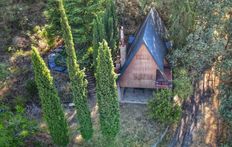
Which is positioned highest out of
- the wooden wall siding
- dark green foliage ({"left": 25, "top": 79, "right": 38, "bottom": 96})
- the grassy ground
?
the wooden wall siding

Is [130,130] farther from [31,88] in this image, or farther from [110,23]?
[31,88]

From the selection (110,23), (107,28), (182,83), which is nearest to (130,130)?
(182,83)

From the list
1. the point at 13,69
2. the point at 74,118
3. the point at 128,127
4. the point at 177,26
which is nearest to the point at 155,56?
the point at 177,26

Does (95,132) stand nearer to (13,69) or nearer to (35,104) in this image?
(35,104)

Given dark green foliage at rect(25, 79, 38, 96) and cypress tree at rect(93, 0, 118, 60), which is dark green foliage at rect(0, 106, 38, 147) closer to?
dark green foliage at rect(25, 79, 38, 96)

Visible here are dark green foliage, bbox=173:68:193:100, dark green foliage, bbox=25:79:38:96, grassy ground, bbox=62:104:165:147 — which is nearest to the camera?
grassy ground, bbox=62:104:165:147

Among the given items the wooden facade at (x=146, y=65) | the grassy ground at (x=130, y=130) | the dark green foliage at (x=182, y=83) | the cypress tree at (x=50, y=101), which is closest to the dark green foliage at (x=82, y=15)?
the wooden facade at (x=146, y=65)

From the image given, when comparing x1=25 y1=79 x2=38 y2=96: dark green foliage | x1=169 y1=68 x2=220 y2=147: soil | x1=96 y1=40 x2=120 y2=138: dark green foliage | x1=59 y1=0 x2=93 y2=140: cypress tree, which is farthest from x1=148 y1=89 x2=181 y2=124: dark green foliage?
x1=25 y1=79 x2=38 y2=96: dark green foliage

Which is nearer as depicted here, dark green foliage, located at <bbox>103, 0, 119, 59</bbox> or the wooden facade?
the wooden facade

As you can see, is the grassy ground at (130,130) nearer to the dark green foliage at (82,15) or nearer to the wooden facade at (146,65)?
the wooden facade at (146,65)
